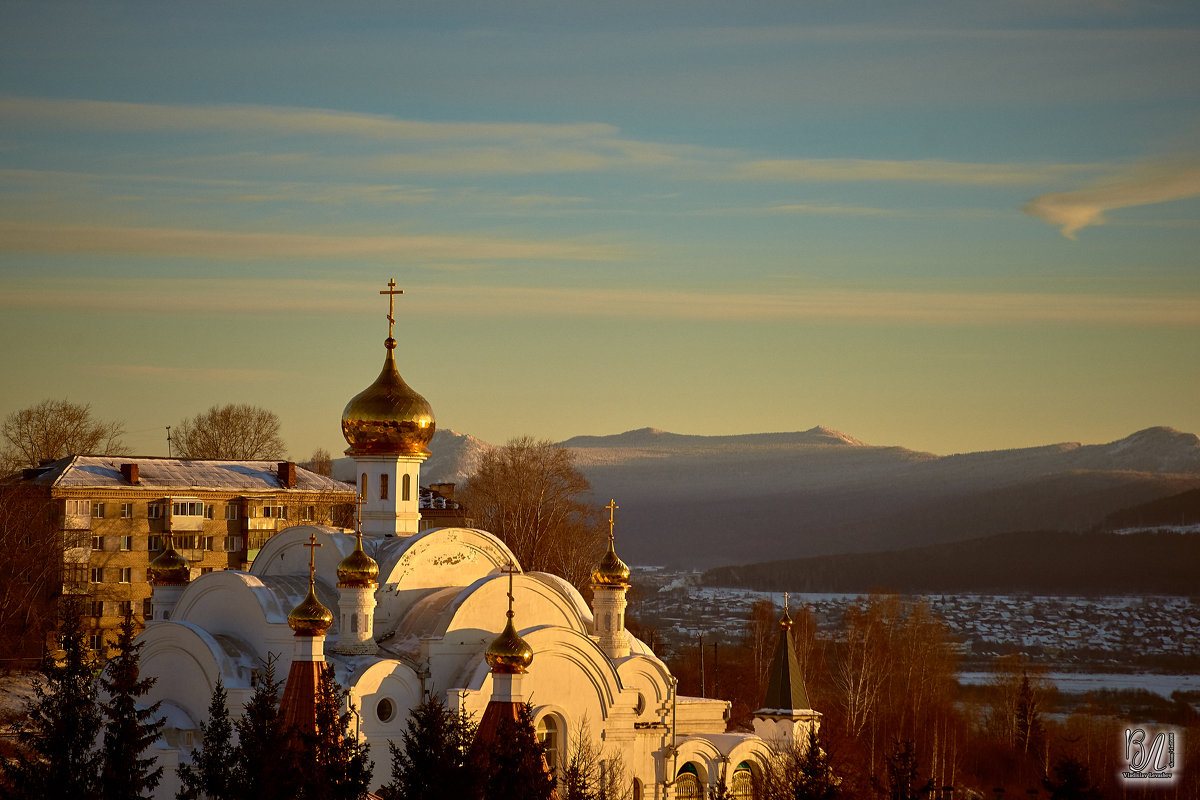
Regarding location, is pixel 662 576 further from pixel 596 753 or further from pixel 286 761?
pixel 286 761

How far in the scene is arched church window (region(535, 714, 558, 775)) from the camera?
2295 centimetres

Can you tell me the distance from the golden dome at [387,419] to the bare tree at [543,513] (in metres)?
19.6

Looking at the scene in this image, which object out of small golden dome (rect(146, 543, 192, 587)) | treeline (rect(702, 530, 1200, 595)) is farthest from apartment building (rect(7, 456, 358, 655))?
treeline (rect(702, 530, 1200, 595))

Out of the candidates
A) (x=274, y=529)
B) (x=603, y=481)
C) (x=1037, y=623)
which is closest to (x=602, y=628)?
(x=274, y=529)

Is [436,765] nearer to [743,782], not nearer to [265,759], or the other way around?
[265,759]

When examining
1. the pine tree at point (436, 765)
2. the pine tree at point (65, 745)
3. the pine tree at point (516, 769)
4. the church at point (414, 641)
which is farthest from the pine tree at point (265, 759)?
the church at point (414, 641)

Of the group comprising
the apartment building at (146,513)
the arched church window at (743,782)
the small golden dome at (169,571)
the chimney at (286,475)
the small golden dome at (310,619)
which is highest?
the chimney at (286,475)

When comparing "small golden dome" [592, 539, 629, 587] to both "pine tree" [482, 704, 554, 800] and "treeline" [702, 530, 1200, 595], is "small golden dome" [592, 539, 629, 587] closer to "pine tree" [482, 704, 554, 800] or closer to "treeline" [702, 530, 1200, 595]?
"pine tree" [482, 704, 554, 800]

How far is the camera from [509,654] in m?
20.8

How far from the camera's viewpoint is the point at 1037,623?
226ft

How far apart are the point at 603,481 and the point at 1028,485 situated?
142 ft

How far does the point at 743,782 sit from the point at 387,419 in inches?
300

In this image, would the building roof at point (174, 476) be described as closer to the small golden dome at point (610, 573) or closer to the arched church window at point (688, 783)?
the small golden dome at point (610, 573)

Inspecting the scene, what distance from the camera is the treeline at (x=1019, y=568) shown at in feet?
236
